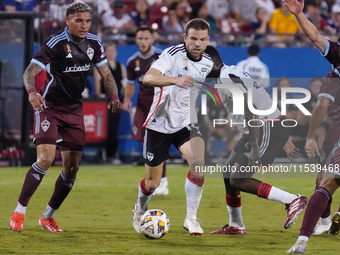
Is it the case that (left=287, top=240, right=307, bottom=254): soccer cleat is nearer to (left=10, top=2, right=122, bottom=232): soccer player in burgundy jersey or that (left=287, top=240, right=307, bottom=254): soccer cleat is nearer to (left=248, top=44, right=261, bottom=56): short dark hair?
(left=10, top=2, right=122, bottom=232): soccer player in burgundy jersey

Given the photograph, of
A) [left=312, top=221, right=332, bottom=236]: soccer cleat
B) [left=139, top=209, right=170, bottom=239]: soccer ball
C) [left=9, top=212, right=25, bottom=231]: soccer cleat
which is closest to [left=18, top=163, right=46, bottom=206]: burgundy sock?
[left=9, top=212, right=25, bottom=231]: soccer cleat

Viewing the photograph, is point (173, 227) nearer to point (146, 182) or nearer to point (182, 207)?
point (146, 182)

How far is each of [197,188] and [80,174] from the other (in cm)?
642

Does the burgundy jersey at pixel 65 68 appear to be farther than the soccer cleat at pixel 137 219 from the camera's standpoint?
Yes


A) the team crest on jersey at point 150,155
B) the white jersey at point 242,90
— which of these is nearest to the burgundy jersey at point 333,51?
the white jersey at point 242,90

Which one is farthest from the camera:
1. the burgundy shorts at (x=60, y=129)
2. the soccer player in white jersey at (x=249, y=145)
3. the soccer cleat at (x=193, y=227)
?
the burgundy shorts at (x=60, y=129)

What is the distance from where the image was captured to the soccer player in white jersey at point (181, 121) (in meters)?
6.44

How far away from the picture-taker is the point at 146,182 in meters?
6.77

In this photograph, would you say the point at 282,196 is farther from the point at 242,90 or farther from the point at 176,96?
the point at 176,96

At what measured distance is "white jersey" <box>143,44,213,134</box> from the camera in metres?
6.58

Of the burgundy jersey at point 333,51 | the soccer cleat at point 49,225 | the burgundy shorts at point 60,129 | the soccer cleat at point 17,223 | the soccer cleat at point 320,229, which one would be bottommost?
the soccer cleat at point 49,225

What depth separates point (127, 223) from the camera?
7367mm

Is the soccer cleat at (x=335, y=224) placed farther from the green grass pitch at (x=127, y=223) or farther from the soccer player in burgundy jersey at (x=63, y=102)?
the soccer player in burgundy jersey at (x=63, y=102)

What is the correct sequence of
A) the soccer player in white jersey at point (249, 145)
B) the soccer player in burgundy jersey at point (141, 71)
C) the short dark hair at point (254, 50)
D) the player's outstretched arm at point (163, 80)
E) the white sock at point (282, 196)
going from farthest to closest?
the short dark hair at point (254, 50) → the soccer player in burgundy jersey at point (141, 71) → the soccer player in white jersey at point (249, 145) → the white sock at point (282, 196) → the player's outstretched arm at point (163, 80)
